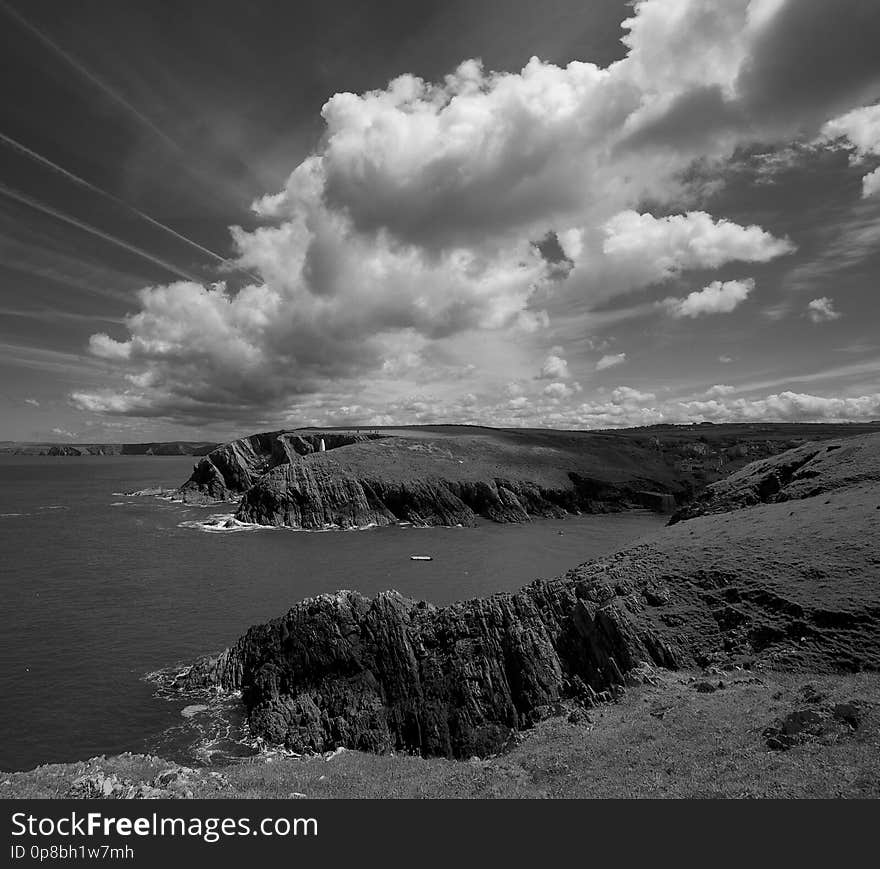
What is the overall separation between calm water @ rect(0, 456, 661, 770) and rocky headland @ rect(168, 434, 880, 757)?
18.7ft

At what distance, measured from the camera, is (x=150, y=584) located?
5444 cm

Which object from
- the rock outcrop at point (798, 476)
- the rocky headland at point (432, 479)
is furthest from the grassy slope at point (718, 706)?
the rocky headland at point (432, 479)

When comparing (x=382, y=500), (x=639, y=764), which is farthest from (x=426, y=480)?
(x=639, y=764)

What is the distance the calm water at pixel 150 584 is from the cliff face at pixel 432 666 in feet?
19.2

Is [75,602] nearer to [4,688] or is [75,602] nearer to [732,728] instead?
[4,688]

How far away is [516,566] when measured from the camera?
64500 mm

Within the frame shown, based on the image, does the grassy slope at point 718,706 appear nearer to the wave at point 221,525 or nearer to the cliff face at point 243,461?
the wave at point 221,525

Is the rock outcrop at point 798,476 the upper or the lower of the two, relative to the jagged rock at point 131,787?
upper

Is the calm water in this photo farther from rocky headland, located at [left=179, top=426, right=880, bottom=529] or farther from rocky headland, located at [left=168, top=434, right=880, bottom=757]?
rocky headland, located at [left=179, top=426, right=880, bottom=529]

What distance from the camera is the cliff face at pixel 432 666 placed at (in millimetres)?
26312

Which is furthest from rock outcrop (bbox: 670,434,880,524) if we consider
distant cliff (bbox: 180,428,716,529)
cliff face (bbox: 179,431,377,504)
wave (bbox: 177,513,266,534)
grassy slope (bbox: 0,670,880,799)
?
cliff face (bbox: 179,431,377,504)

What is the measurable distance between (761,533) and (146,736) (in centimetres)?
3949

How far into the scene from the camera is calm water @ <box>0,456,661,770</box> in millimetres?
29828
